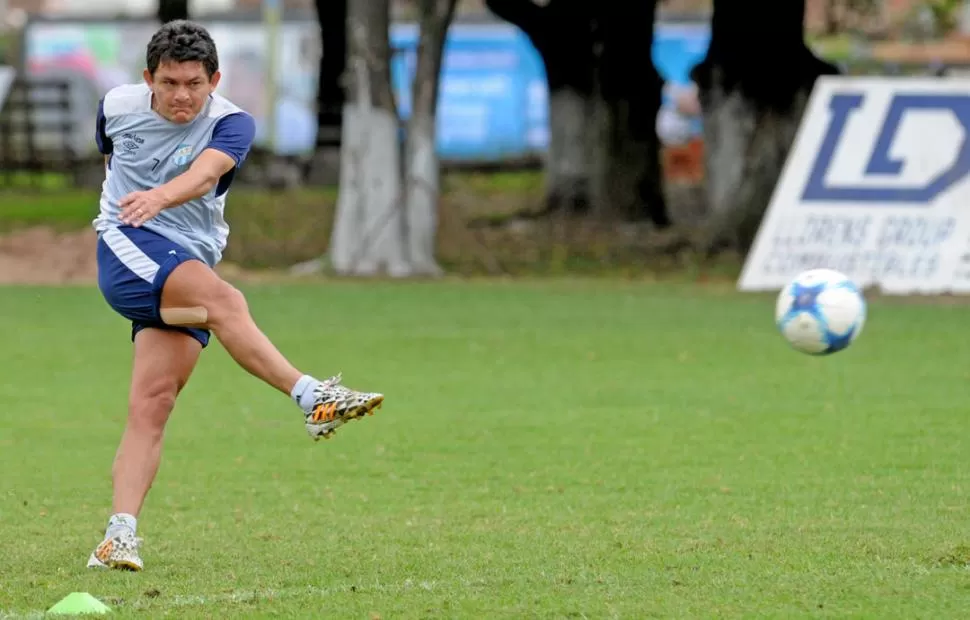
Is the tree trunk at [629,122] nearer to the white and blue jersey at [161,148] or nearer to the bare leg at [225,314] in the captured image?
the white and blue jersey at [161,148]

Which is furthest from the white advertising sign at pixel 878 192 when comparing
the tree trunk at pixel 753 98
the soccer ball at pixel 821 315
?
the soccer ball at pixel 821 315

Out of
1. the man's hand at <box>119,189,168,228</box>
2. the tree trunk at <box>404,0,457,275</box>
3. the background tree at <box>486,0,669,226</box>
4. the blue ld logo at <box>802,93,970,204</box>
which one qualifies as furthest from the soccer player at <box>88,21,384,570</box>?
the background tree at <box>486,0,669,226</box>

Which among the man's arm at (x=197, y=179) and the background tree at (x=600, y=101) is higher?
the man's arm at (x=197, y=179)

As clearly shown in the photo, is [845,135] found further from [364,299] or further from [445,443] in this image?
[445,443]

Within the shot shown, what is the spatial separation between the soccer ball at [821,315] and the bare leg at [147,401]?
389 centimetres

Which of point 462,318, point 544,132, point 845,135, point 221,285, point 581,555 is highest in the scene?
point 221,285

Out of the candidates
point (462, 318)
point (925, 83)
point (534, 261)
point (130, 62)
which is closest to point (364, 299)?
point (462, 318)

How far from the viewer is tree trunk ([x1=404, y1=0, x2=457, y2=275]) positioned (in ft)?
72.9

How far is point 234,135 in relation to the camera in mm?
7012

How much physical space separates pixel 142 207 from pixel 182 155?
16.9 inches

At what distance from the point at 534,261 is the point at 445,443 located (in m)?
14.4

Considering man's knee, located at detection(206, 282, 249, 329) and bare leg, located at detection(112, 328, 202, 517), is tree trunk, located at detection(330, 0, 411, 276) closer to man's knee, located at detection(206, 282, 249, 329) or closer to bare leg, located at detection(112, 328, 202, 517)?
bare leg, located at detection(112, 328, 202, 517)

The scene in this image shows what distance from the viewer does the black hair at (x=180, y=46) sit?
22.2 feet

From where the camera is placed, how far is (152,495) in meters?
9.05
